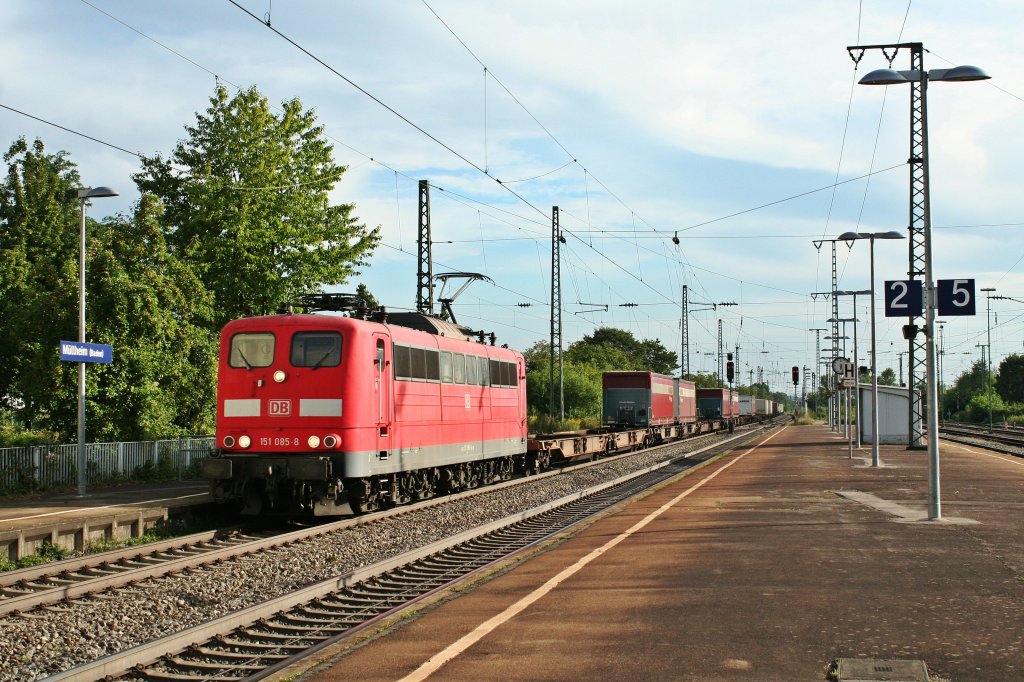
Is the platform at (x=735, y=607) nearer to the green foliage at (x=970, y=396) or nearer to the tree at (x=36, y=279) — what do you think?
the tree at (x=36, y=279)

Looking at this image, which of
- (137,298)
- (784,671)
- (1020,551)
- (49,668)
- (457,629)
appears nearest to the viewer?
(784,671)

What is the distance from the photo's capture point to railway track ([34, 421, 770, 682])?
7242 millimetres

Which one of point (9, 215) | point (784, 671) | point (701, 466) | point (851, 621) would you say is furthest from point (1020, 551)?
point (9, 215)

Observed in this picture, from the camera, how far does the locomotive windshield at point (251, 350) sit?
1614 centimetres

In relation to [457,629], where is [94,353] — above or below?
above

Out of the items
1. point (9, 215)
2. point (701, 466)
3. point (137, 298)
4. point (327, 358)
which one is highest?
point (9, 215)

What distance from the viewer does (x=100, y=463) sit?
23.2 meters

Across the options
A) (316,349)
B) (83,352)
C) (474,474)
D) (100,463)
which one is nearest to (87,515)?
(316,349)

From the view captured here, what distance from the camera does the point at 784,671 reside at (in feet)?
21.7

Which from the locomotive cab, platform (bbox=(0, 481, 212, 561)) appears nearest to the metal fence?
platform (bbox=(0, 481, 212, 561))

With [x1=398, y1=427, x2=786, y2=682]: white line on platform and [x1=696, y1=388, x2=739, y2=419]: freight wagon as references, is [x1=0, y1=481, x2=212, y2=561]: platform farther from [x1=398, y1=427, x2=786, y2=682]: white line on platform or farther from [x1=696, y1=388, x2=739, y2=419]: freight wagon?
[x1=696, y1=388, x2=739, y2=419]: freight wagon

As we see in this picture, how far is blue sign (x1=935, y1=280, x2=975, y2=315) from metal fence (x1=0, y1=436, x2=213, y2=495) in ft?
46.1

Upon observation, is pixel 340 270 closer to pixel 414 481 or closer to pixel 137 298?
pixel 137 298

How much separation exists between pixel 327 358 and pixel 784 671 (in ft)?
34.3
